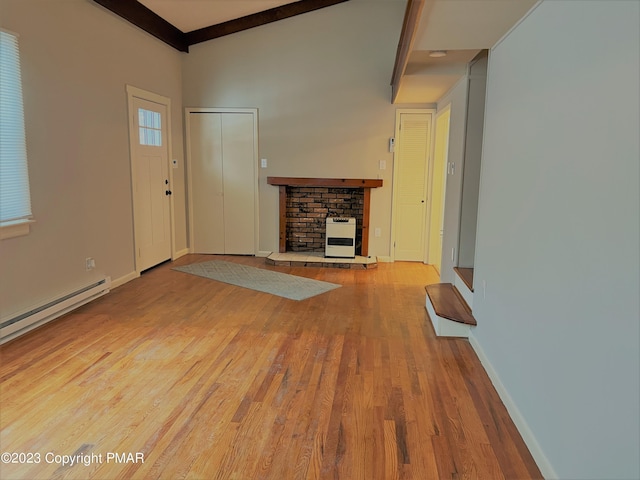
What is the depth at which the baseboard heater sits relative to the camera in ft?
11.0

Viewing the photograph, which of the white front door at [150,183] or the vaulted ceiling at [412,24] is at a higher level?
the vaulted ceiling at [412,24]

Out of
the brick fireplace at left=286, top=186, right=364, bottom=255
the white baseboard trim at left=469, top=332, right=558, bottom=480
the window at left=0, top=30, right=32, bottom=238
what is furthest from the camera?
the brick fireplace at left=286, top=186, right=364, bottom=255

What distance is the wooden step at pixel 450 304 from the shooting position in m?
3.51

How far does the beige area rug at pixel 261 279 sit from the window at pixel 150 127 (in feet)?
5.24

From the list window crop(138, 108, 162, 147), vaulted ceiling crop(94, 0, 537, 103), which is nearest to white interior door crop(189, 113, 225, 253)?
window crop(138, 108, 162, 147)

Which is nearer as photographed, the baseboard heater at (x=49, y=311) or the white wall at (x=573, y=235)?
the white wall at (x=573, y=235)

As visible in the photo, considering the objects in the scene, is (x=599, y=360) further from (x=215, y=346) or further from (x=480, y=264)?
(x=215, y=346)

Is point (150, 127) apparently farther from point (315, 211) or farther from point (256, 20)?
point (315, 211)

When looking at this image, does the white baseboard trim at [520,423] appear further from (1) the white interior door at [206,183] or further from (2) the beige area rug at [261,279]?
(1) the white interior door at [206,183]

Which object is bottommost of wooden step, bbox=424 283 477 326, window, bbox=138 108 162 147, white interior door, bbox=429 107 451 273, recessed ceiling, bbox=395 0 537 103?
wooden step, bbox=424 283 477 326

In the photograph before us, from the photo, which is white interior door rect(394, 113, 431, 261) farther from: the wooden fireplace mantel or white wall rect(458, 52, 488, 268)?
white wall rect(458, 52, 488, 268)

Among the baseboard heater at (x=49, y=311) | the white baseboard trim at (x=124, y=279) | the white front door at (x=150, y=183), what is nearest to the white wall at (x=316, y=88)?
the white front door at (x=150, y=183)

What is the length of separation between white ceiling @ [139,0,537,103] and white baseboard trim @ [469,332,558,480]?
6.93ft

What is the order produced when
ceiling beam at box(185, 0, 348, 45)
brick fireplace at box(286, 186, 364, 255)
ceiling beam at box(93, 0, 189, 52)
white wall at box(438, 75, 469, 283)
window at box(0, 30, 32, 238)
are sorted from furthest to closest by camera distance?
brick fireplace at box(286, 186, 364, 255) < ceiling beam at box(185, 0, 348, 45) < ceiling beam at box(93, 0, 189, 52) < white wall at box(438, 75, 469, 283) < window at box(0, 30, 32, 238)
